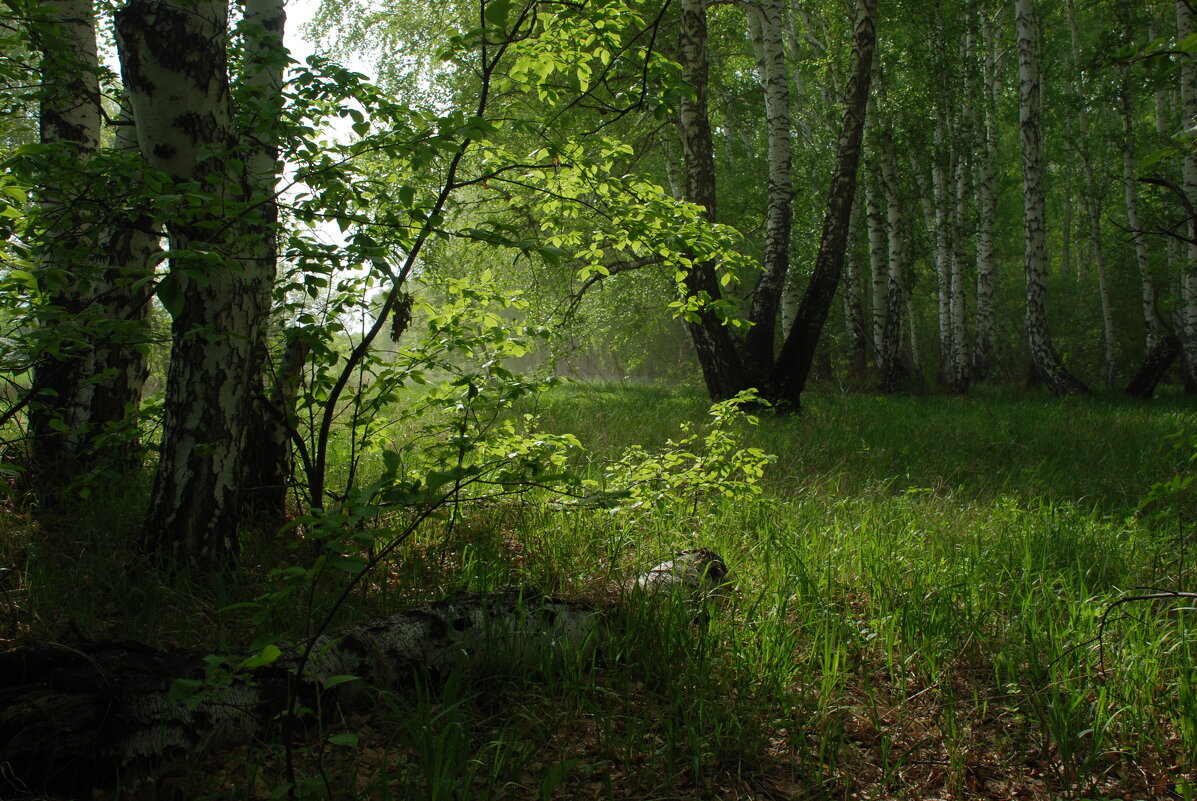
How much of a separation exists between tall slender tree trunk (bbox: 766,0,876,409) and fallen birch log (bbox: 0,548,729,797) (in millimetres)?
6316

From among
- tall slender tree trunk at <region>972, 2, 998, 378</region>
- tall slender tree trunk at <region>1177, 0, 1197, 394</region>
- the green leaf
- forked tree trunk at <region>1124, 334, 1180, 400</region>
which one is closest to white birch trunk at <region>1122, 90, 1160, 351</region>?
tall slender tree trunk at <region>1177, 0, 1197, 394</region>

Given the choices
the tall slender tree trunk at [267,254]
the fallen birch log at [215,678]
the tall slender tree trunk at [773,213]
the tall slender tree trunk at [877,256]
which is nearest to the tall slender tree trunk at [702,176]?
the tall slender tree trunk at [773,213]

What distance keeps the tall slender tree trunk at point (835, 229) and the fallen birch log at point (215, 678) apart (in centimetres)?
632

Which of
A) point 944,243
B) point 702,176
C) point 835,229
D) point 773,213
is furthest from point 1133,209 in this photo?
point 702,176

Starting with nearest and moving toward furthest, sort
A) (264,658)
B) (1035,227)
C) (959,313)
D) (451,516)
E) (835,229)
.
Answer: (264,658) → (451,516) → (835,229) → (1035,227) → (959,313)

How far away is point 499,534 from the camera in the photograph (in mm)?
3891

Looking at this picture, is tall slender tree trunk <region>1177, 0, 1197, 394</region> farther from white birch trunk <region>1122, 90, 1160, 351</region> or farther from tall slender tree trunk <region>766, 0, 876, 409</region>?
tall slender tree trunk <region>766, 0, 876, 409</region>

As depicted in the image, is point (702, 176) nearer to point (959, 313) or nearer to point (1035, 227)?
point (1035, 227)

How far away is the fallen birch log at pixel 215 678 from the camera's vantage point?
1754 millimetres

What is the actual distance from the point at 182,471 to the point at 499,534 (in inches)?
62.8

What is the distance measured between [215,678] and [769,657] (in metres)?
1.86

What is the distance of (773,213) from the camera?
8.73m

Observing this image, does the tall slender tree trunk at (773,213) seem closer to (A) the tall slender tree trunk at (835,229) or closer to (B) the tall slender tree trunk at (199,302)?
(A) the tall slender tree trunk at (835,229)

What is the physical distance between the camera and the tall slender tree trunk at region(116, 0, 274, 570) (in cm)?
273
